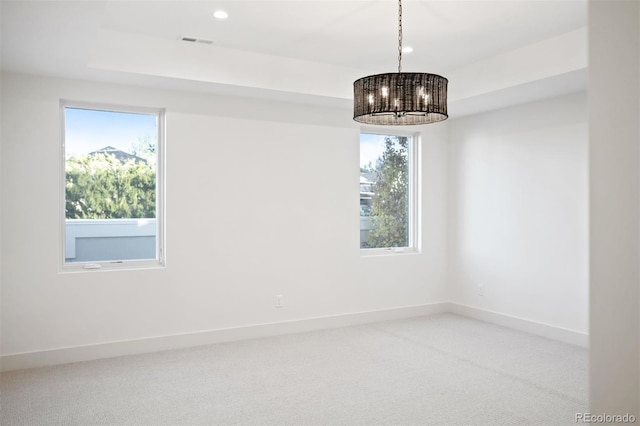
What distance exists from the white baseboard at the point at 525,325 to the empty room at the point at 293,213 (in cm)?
2

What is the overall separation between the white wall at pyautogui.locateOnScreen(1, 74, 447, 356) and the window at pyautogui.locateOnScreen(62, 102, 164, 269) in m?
0.16

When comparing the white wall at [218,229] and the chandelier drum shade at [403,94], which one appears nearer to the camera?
the chandelier drum shade at [403,94]

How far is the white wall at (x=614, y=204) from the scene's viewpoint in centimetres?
143

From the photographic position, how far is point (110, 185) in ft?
15.3

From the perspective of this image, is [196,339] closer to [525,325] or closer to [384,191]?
[384,191]

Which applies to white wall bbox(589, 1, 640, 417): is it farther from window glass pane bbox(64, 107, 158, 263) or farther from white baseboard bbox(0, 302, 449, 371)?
window glass pane bbox(64, 107, 158, 263)

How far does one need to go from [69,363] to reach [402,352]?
2877 millimetres

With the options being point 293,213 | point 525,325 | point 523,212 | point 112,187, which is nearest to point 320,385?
point 293,213

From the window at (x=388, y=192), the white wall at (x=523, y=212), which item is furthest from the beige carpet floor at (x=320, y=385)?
the window at (x=388, y=192)

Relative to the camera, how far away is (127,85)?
458cm

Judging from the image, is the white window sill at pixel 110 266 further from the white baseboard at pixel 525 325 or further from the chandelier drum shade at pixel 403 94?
the white baseboard at pixel 525 325

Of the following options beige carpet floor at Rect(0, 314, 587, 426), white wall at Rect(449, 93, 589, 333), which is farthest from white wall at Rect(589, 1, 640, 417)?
white wall at Rect(449, 93, 589, 333)

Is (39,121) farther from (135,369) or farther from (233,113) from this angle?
(135,369)

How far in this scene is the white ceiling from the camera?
11.5 ft
